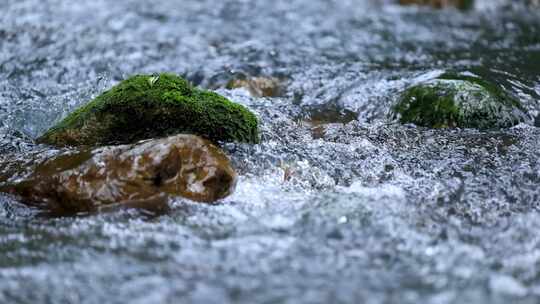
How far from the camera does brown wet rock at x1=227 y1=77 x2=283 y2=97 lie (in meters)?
8.09

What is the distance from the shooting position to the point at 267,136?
6414 millimetres

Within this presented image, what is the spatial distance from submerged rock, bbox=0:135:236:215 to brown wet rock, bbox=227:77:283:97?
2766 mm

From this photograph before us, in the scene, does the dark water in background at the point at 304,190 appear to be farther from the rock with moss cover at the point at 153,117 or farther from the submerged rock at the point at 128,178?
the rock with moss cover at the point at 153,117

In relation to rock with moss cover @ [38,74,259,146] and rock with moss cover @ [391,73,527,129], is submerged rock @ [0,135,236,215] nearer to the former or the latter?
rock with moss cover @ [38,74,259,146]

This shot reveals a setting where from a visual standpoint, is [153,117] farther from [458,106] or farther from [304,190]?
[458,106]

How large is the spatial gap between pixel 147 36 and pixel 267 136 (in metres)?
4.75

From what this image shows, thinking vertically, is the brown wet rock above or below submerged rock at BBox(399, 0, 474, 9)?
below

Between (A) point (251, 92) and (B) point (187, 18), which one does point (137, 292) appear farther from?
(B) point (187, 18)

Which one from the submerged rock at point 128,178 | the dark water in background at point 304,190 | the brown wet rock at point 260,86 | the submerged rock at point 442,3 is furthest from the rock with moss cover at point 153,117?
the submerged rock at point 442,3

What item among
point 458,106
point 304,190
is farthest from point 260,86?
point 304,190

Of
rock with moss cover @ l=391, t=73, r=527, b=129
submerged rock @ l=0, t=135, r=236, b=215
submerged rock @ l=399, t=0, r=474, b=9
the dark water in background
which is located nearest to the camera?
the dark water in background

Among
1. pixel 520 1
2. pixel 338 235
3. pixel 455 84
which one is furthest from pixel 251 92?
pixel 520 1

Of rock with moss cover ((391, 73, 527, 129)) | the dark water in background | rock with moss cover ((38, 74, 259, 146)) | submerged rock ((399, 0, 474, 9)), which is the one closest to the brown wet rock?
the dark water in background

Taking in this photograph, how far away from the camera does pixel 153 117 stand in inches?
231
